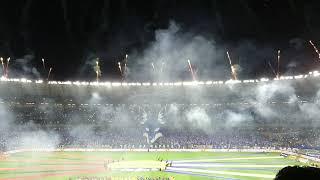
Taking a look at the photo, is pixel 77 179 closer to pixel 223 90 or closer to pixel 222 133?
pixel 222 133

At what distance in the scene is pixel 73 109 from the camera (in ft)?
222

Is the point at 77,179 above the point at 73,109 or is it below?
below

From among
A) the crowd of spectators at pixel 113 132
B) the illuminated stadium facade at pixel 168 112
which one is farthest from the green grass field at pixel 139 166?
the illuminated stadium facade at pixel 168 112

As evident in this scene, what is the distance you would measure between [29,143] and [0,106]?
38.0ft

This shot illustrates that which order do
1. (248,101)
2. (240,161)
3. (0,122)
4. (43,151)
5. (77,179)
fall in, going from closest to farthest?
(77,179) < (240,161) < (43,151) < (0,122) < (248,101)

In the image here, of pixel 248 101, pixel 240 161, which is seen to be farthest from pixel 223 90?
A: pixel 240 161

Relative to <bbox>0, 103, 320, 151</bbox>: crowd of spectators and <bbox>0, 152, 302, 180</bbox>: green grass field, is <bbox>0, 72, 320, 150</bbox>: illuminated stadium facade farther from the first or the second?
<bbox>0, 152, 302, 180</bbox>: green grass field

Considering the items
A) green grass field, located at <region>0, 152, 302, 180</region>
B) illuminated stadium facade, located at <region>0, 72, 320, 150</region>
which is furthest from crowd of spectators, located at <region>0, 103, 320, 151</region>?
green grass field, located at <region>0, 152, 302, 180</region>

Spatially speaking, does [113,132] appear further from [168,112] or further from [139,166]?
[139,166]

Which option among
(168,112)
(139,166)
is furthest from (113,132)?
(139,166)

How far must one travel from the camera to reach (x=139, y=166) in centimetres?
3456

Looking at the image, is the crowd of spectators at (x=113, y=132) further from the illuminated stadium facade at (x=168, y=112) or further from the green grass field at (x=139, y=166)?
the green grass field at (x=139, y=166)

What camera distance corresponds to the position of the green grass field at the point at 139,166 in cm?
3219

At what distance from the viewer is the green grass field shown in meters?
32.2
